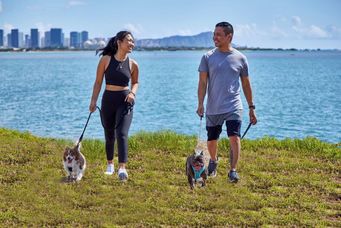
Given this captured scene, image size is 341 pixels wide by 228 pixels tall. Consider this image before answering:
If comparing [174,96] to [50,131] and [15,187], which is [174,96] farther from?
[15,187]

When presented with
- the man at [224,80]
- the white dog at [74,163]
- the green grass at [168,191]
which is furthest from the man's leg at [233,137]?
the white dog at [74,163]

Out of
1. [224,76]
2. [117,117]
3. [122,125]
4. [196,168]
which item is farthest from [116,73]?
[196,168]

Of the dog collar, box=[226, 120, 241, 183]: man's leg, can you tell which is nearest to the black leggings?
the dog collar

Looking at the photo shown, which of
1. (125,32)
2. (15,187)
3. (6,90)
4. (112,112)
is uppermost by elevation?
(125,32)

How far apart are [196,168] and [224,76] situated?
5.62 ft

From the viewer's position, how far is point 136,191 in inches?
398

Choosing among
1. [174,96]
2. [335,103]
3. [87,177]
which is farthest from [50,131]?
[335,103]

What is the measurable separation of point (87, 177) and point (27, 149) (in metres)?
3.16

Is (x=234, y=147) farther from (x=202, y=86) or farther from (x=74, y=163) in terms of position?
(x=74, y=163)

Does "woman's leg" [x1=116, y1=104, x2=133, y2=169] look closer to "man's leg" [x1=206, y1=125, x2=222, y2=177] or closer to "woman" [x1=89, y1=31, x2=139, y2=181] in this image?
"woman" [x1=89, y1=31, x2=139, y2=181]

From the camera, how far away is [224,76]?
9.66 meters

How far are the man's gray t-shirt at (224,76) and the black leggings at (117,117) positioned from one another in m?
1.62

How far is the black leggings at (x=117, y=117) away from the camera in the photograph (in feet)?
33.4

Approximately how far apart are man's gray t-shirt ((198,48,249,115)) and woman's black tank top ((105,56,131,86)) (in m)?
1.42
